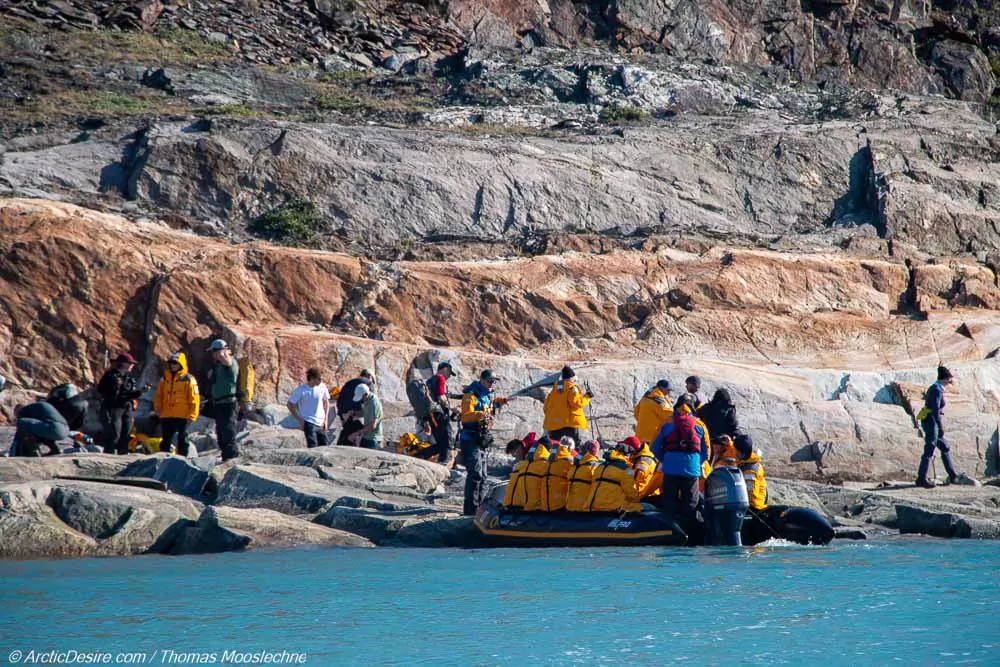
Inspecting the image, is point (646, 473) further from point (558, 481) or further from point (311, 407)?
point (311, 407)

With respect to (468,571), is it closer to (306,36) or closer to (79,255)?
(79,255)

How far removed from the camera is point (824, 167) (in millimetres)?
25219

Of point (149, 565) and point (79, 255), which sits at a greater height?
point (79, 255)

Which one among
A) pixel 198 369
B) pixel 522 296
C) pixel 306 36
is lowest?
pixel 198 369

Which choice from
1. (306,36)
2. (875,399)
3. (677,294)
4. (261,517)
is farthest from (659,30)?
(261,517)

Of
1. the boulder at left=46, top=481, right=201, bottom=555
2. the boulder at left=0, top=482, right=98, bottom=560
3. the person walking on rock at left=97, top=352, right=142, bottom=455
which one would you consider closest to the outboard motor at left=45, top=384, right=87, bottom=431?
the person walking on rock at left=97, top=352, right=142, bottom=455

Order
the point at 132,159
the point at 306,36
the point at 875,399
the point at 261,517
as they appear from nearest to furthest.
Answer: the point at 261,517 < the point at 875,399 < the point at 132,159 < the point at 306,36

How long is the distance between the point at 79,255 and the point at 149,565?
31.6 ft

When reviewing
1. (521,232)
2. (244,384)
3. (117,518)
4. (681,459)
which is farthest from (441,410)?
(521,232)

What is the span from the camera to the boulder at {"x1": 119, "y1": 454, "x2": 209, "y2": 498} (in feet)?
45.1

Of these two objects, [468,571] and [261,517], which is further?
[261,517]

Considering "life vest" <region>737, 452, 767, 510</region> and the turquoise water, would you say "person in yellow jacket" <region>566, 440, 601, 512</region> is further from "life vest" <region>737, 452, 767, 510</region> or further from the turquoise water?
"life vest" <region>737, 452, 767, 510</region>

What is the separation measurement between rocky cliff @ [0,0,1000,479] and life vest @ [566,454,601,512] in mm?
6124

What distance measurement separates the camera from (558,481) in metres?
12.0
